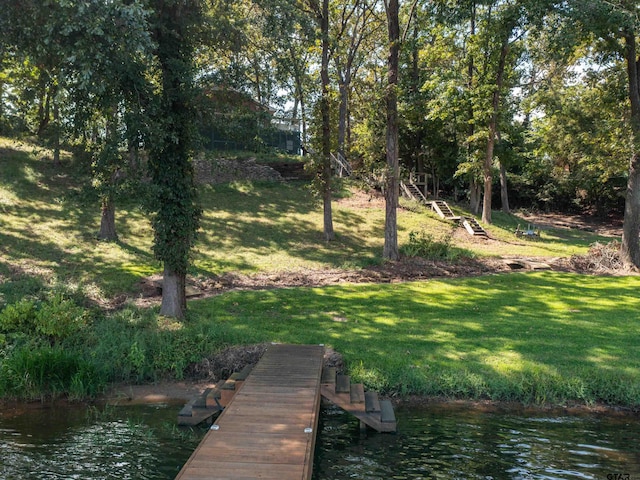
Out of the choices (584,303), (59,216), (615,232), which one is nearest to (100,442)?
(584,303)

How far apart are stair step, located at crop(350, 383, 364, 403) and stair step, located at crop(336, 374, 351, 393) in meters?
0.09

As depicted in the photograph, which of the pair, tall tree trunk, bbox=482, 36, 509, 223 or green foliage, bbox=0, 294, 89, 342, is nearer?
green foliage, bbox=0, 294, 89, 342

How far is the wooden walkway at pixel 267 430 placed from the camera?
19.6 ft

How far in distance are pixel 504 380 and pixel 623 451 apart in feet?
8.16

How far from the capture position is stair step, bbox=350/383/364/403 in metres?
9.13

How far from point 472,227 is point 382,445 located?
22.2m

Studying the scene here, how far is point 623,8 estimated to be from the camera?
18391 mm

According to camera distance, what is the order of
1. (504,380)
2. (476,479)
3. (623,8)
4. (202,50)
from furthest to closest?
1. (623,8)
2. (202,50)
3. (504,380)
4. (476,479)

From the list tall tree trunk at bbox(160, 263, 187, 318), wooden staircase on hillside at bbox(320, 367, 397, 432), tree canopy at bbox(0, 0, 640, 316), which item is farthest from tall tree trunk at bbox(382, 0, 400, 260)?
wooden staircase on hillside at bbox(320, 367, 397, 432)

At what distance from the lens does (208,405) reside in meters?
9.27

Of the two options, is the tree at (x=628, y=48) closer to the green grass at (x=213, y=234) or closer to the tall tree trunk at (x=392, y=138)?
the green grass at (x=213, y=234)

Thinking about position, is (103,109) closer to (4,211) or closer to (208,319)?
(208,319)

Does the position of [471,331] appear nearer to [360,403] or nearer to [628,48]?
[360,403]

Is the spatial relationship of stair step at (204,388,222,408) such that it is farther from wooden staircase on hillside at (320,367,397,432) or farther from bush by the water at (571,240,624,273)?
bush by the water at (571,240,624,273)
